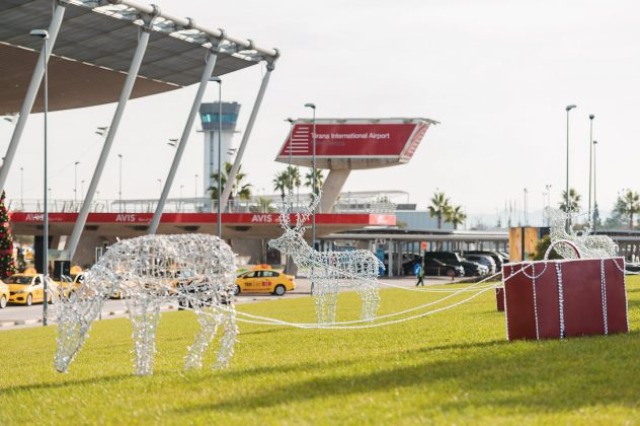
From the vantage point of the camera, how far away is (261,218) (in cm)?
7112

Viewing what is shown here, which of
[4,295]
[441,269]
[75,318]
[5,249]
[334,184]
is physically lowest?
[4,295]

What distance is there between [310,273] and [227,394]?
11181 millimetres

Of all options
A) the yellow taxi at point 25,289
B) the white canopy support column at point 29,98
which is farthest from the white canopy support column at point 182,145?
the white canopy support column at point 29,98

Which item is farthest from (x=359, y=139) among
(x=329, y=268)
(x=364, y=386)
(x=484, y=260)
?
Answer: (x=364, y=386)

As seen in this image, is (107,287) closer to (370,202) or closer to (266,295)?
(266,295)

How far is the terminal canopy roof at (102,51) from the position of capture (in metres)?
44.6

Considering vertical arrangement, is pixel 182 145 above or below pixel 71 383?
above

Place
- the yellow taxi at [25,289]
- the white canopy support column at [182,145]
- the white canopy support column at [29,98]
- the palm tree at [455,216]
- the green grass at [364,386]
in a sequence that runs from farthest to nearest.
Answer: the palm tree at [455,216]
the white canopy support column at [182,145]
the yellow taxi at [25,289]
the white canopy support column at [29,98]
the green grass at [364,386]

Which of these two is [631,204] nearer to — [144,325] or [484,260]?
[484,260]

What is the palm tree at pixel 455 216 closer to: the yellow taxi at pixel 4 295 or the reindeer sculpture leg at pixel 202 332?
the yellow taxi at pixel 4 295

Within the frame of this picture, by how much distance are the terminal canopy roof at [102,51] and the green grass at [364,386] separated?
28.6 meters

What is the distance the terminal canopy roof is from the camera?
44.6 m

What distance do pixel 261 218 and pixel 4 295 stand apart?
28.5 metres

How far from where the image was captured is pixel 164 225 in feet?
240
